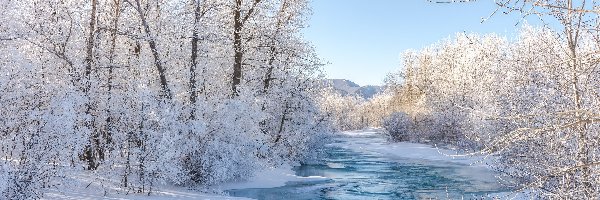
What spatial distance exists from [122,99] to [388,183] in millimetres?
11324

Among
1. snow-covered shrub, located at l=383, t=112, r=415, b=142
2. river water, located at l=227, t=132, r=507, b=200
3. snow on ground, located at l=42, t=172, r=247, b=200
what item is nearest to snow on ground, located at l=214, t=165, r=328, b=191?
river water, located at l=227, t=132, r=507, b=200

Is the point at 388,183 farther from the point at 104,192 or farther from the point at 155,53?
the point at 104,192

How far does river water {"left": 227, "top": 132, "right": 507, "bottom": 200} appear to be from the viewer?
16172 mm

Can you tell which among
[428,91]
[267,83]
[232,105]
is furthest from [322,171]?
[428,91]

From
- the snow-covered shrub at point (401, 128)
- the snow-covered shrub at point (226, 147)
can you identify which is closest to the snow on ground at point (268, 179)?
Answer: the snow-covered shrub at point (226, 147)

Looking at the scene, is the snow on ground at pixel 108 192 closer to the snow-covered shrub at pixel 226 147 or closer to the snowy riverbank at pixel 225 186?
the snowy riverbank at pixel 225 186

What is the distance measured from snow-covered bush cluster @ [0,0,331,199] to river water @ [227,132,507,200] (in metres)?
1.83

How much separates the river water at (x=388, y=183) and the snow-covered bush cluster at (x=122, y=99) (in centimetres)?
183

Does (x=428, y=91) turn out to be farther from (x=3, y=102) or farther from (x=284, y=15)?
(x=3, y=102)

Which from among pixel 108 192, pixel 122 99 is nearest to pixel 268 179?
pixel 122 99

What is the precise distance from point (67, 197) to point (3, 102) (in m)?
2.26

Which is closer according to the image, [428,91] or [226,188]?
[226,188]

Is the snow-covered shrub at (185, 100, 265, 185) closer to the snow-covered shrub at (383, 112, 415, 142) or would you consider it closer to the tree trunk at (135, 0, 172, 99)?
the tree trunk at (135, 0, 172, 99)

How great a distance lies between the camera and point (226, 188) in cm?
1580
